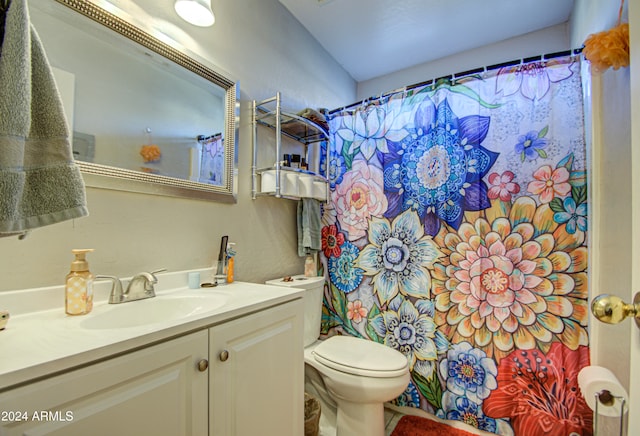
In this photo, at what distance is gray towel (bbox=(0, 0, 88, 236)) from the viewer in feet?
1.48

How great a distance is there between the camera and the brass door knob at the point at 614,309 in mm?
480

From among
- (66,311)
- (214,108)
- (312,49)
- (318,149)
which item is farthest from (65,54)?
(312,49)

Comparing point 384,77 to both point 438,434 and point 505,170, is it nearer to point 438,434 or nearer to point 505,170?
point 505,170

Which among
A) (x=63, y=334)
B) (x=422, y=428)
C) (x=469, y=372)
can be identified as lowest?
(x=422, y=428)

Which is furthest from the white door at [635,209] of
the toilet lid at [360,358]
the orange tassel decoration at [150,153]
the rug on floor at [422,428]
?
the orange tassel decoration at [150,153]

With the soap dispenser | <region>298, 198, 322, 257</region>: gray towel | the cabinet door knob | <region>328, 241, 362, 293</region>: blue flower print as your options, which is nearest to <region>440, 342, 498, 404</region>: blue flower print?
<region>328, 241, 362, 293</region>: blue flower print

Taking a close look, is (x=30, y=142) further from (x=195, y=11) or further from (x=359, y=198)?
(x=359, y=198)

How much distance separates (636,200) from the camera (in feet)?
1.67

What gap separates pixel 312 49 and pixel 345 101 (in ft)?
1.81

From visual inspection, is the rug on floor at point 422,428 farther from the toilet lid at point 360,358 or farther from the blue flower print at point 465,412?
the toilet lid at point 360,358

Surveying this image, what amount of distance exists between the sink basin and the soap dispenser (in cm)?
4

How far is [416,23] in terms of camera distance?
73.8 inches

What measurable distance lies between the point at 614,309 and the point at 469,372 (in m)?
1.18

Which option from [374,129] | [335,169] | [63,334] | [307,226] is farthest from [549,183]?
[63,334]
